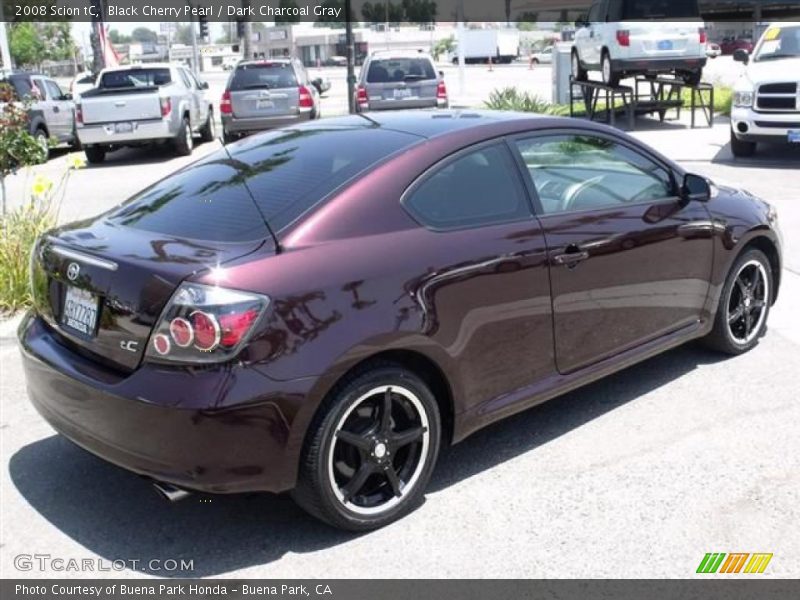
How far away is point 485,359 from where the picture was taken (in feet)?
12.8

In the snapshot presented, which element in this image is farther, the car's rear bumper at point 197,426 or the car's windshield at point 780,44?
the car's windshield at point 780,44

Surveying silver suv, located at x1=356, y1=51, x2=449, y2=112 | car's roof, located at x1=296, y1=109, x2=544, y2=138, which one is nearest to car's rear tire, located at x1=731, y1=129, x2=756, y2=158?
silver suv, located at x1=356, y1=51, x2=449, y2=112

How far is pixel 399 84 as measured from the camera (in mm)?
17391

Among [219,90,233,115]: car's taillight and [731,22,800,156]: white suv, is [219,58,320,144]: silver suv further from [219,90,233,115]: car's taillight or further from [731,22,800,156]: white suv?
[731,22,800,156]: white suv

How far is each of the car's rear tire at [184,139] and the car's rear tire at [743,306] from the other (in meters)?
13.5

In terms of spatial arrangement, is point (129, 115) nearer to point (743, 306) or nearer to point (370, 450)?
point (743, 306)

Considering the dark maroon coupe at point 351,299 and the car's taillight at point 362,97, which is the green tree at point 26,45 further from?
the dark maroon coupe at point 351,299

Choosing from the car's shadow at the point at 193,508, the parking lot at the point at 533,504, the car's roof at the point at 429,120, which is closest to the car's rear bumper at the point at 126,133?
the parking lot at the point at 533,504

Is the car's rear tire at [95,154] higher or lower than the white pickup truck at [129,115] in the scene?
lower

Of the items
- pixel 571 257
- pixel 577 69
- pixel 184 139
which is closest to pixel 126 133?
pixel 184 139

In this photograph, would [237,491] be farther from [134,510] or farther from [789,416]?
[789,416]

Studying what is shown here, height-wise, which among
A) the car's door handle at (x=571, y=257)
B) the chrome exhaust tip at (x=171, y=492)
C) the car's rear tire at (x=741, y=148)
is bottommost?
the chrome exhaust tip at (x=171, y=492)

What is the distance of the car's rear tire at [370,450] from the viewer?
11.1ft
